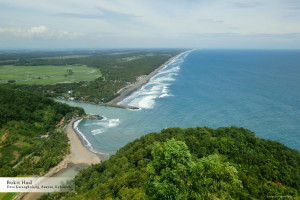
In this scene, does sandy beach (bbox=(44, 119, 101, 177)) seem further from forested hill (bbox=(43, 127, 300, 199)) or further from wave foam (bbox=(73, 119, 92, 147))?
forested hill (bbox=(43, 127, 300, 199))

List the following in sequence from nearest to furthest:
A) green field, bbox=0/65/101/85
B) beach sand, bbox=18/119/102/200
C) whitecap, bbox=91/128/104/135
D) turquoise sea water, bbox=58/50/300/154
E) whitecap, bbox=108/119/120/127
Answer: beach sand, bbox=18/119/102/200 < turquoise sea water, bbox=58/50/300/154 < whitecap, bbox=91/128/104/135 < whitecap, bbox=108/119/120/127 < green field, bbox=0/65/101/85

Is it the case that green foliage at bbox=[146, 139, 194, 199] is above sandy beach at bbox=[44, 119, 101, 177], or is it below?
above

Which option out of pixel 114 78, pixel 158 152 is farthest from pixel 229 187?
pixel 114 78

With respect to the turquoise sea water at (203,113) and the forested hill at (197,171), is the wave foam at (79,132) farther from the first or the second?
the forested hill at (197,171)

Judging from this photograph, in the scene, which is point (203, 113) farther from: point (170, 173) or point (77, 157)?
point (170, 173)

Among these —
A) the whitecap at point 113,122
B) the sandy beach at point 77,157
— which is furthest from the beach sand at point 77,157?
the whitecap at point 113,122

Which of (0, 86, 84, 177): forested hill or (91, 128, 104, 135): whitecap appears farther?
(91, 128, 104, 135): whitecap

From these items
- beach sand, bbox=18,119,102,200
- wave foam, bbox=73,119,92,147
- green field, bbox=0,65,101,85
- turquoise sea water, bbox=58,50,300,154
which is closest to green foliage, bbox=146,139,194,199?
beach sand, bbox=18,119,102,200
